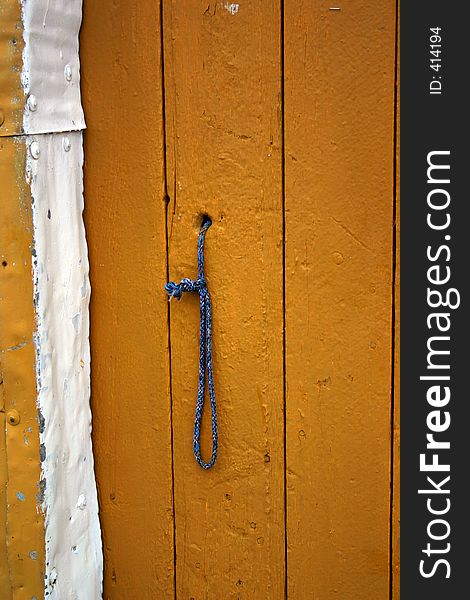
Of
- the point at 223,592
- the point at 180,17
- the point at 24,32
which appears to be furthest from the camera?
the point at 223,592

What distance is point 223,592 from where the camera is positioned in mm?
1551

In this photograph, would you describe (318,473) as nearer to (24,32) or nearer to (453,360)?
(453,360)

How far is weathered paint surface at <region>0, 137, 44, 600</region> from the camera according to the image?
1347 mm

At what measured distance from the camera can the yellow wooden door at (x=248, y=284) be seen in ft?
4.57

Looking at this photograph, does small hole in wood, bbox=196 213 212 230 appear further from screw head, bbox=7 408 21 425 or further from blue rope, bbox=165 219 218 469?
screw head, bbox=7 408 21 425

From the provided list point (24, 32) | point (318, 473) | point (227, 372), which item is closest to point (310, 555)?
point (318, 473)

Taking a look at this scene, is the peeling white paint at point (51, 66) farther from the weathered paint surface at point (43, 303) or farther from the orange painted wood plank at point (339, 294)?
the orange painted wood plank at point (339, 294)

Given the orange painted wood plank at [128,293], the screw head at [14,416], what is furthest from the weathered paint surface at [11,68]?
the screw head at [14,416]

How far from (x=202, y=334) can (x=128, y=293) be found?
149 mm

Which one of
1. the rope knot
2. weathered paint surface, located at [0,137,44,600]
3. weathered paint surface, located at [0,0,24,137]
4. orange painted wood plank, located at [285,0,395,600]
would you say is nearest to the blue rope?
the rope knot

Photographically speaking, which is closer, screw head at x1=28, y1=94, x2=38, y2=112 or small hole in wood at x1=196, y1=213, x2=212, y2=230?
screw head at x1=28, y1=94, x2=38, y2=112

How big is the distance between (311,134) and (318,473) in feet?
1.76

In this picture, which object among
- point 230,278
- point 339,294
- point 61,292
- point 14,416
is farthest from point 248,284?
point 14,416

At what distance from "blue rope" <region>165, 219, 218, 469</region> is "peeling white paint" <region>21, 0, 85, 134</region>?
0.28 metres
